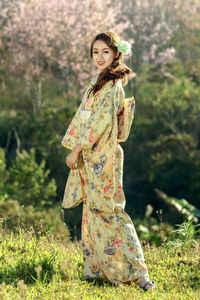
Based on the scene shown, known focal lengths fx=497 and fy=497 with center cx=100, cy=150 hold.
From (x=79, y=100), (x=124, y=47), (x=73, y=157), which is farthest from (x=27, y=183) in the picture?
(x=124, y=47)

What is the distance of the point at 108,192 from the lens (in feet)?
10.2

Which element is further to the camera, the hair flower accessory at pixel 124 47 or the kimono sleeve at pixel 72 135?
the kimono sleeve at pixel 72 135

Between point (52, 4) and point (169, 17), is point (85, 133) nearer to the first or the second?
point (52, 4)

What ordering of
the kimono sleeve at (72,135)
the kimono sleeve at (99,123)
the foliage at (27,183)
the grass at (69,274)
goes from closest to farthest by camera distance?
the grass at (69,274) → the kimono sleeve at (99,123) → the kimono sleeve at (72,135) → the foliage at (27,183)

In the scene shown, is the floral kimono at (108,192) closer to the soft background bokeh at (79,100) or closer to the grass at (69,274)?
the grass at (69,274)

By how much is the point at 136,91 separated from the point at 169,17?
3.85 metres

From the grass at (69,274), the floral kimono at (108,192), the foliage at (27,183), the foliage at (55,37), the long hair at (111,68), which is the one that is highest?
the foliage at (55,37)

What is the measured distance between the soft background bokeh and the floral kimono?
4.98 m

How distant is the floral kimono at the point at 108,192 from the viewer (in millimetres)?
3119

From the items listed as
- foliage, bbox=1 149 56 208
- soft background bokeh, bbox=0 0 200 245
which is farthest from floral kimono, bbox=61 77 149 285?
foliage, bbox=1 149 56 208

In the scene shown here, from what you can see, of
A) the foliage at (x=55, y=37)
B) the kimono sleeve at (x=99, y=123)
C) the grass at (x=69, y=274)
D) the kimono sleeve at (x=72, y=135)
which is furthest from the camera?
the foliage at (x=55, y=37)

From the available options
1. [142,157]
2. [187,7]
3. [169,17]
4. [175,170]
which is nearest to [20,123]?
[142,157]

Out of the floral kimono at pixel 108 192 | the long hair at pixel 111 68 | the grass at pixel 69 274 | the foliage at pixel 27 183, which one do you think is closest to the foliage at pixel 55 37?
the foliage at pixel 27 183

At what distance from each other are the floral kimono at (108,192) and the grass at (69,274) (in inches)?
4.8
